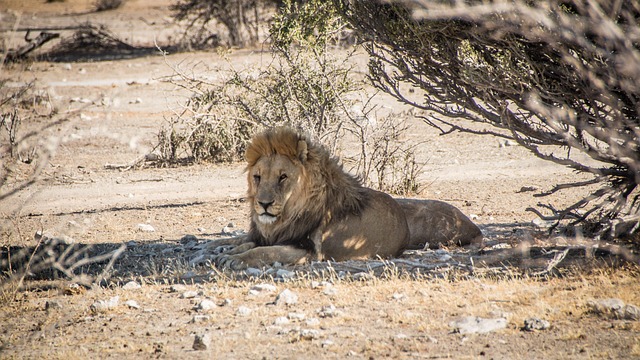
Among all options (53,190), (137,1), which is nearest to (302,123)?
(53,190)

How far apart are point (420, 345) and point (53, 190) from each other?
9662 mm

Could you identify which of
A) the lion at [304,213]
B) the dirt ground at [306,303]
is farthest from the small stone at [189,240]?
the lion at [304,213]

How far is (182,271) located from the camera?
7352 mm

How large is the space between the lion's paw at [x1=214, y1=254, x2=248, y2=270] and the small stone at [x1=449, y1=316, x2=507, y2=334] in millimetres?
2452

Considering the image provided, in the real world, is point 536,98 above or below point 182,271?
above

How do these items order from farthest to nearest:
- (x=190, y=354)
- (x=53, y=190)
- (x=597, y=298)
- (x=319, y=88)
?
(x=53, y=190)
(x=319, y=88)
(x=597, y=298)
(x=190, y=354)

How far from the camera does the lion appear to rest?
24.5ft

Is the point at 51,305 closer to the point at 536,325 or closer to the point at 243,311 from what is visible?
the point at 243,311

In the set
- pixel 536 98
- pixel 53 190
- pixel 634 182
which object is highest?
pixel 536 98

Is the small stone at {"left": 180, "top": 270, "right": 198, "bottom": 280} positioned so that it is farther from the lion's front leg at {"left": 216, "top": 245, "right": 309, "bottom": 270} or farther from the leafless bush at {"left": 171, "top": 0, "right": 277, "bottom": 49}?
the leafless bush at {"left": 171, "top": 0, "right": 277, "bottom": 49}

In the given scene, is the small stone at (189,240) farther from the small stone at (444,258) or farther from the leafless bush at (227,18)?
the leafless bush at (227,18)

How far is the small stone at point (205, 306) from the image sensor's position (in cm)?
603

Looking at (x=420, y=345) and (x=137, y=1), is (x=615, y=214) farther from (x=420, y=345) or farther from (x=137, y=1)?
(x=137, y=1)

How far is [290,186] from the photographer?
7.51 metres
